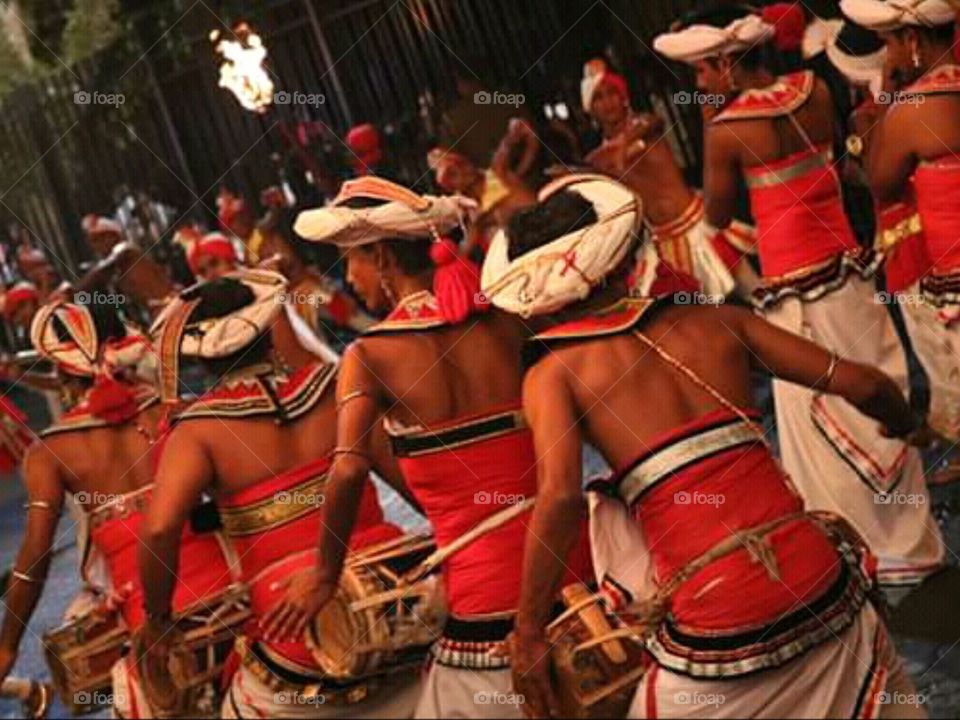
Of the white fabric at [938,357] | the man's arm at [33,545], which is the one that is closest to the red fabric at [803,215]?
the white fabric at [938,357]

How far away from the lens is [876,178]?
4.11 m

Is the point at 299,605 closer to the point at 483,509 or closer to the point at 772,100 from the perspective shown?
the point at 483,509

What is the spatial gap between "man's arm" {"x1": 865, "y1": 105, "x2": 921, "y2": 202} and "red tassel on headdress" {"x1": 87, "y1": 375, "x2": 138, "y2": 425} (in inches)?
80.3

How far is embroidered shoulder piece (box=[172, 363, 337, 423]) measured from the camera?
12.1ft

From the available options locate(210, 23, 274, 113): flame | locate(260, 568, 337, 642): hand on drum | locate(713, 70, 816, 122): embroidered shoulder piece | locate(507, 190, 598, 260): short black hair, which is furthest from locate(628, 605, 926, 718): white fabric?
locate(210, 23, 274, 113): flame

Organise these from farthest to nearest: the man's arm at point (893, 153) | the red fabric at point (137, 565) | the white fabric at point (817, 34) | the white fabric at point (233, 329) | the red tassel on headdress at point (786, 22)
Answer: the white fabric at point (817, 34) < the red tassel on headdress at point (786, 22) < the red fabric at point (137, 565) < the man's arm at point (893, 153) < the white fabric at point (233, 329)

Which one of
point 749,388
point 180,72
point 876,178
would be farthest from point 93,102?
point 749,388

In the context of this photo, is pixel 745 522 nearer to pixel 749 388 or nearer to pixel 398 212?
pixel 749 388

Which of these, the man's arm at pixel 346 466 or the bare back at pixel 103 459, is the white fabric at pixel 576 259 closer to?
the man's arm at pixel 346 466

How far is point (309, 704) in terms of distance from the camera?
369 centimetres

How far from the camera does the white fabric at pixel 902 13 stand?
377 cm

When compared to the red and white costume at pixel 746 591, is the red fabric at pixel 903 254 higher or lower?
lower

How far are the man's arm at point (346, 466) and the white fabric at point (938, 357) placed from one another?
173 centimetres

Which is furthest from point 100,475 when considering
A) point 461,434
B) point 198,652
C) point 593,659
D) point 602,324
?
point 602,324
